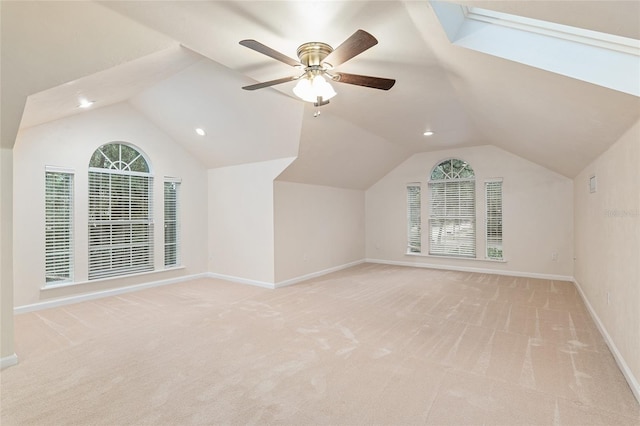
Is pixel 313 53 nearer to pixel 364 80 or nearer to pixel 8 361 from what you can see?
pixel 364 80

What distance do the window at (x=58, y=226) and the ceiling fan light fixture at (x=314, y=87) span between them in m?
4.14

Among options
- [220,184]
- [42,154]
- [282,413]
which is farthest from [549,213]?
[42,154]

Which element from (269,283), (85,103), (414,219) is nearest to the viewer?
(85,103)

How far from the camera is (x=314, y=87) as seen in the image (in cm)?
243

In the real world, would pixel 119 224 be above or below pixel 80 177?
below

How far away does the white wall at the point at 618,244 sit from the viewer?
2207mm

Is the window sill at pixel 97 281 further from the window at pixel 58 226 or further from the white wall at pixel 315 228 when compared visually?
the white wall at pixel 315 228

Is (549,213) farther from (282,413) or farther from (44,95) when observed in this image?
(44,95)

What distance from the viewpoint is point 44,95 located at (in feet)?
9.41

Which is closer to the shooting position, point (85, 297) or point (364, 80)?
point (364, 80)

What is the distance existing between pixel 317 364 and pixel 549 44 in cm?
293

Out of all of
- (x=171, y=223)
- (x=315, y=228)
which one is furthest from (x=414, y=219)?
(x=171, y=223)

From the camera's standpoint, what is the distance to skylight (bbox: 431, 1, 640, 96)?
67.7 inches

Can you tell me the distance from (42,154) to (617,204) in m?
6.80
